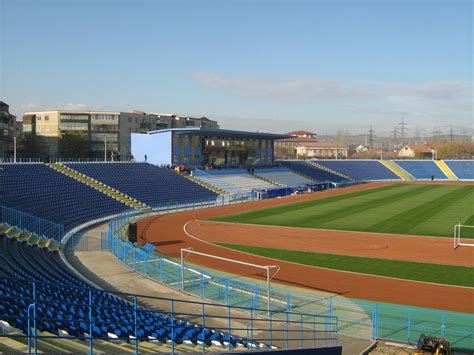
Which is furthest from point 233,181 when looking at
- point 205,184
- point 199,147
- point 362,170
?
point 362,170

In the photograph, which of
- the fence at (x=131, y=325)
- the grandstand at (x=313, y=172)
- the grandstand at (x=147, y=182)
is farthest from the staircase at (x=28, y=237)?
the grandstand at (x=313, y=172)

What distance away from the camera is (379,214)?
48.9m

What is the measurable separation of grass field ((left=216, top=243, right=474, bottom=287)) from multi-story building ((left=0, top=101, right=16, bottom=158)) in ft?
192

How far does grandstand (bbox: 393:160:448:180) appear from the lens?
338 feet

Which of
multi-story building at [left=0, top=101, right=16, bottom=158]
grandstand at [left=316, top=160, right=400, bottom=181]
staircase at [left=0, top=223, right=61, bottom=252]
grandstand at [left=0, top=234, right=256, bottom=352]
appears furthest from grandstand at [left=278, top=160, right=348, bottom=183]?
grandstand at [left=0, top=234, right=256, bottom=352]

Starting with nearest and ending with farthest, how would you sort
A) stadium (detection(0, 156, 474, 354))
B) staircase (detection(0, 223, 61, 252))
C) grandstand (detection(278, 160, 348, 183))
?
stadium (detection(0, 156, 474, 354)) → staircase (detection(0, 223, 61, 252)) → grandstand (detection(278, 160, 348, 183))

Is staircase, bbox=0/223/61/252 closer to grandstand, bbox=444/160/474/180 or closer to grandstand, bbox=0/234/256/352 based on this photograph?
grandstand, bbox=0/234/256/352

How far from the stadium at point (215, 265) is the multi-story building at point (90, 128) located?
48.0 meters

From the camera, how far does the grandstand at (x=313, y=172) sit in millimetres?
89625

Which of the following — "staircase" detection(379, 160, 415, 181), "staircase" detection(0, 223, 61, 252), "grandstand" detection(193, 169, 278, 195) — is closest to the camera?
"staircase" detection(0, 223, 61, 252)

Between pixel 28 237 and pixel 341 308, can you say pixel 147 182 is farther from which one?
pixel 341 308

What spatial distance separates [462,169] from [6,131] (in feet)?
293

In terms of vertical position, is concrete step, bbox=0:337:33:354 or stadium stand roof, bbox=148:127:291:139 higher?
stadium stand roof, bbox=148:127:291:139

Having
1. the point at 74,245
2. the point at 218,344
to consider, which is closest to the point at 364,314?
the point at 218,344
